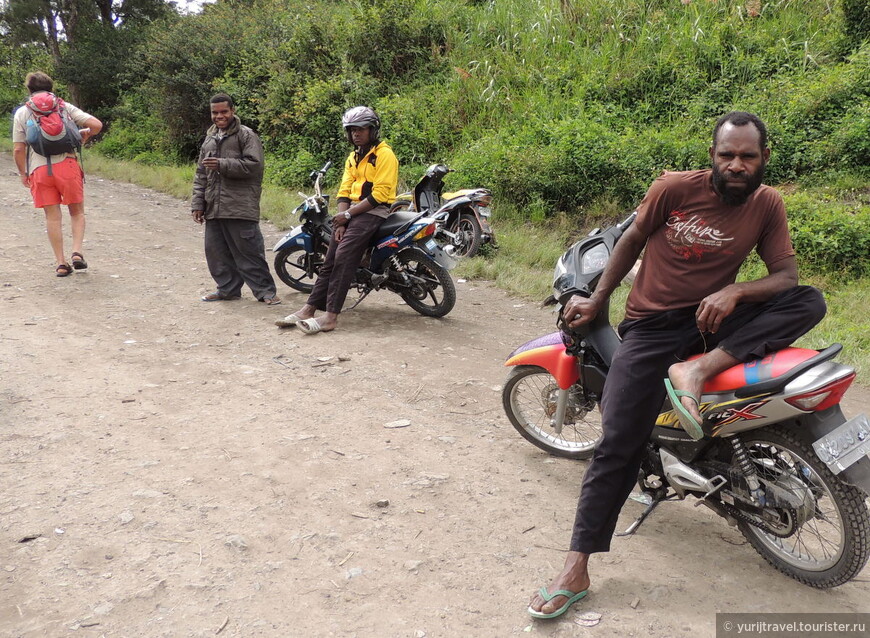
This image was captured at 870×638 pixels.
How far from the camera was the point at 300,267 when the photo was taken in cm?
736

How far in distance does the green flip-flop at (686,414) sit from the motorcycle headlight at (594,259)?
2.85ft

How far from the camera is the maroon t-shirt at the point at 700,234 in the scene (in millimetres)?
2936

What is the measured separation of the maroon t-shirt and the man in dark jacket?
440 centimetres

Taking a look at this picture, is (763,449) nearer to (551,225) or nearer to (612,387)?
(612,387)

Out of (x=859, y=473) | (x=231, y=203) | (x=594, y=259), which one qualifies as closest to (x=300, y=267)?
(x=231, y=203)

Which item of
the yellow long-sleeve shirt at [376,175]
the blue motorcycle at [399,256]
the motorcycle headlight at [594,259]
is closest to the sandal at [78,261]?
the blue motorcycle at [399,256]

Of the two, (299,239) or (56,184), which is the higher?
(56,184)

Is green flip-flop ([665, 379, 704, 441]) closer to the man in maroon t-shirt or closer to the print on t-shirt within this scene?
the man in maroon t-shirt

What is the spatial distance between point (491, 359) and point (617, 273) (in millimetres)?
2450

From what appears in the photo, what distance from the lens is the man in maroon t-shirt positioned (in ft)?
9.32

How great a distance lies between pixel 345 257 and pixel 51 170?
3.38 m

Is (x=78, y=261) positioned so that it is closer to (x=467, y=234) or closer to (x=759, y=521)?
(x=467, y=234)

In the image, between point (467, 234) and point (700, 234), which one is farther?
point (467, 234)

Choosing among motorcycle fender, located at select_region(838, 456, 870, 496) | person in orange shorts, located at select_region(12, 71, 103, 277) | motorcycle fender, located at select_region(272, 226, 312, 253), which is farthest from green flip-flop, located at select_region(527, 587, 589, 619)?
person in orange shorts, located at select_region(12, 71, 103, 277)
